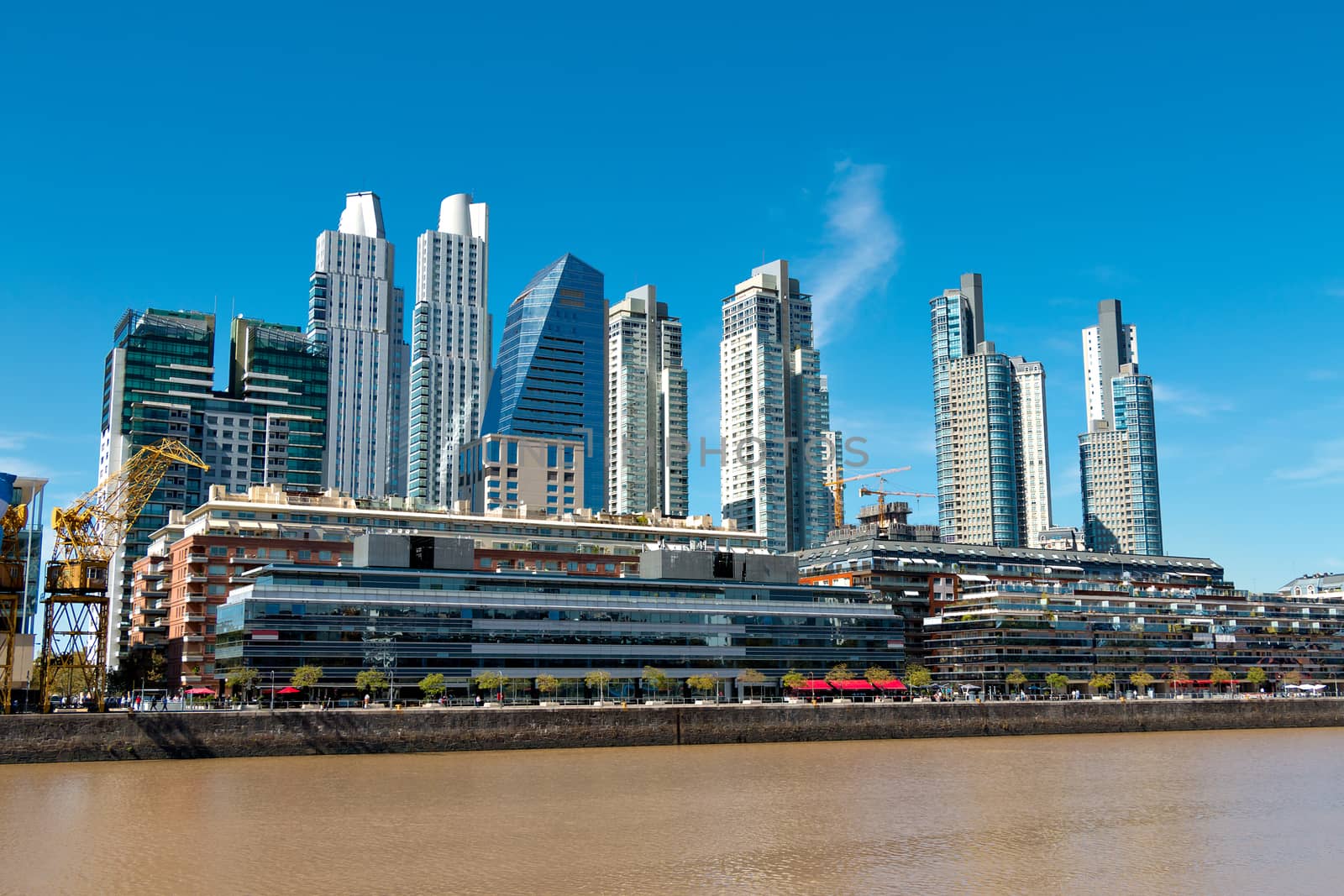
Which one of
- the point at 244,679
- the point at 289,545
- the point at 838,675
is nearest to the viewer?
the point at 244,679

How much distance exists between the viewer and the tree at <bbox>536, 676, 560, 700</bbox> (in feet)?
Answer: 470

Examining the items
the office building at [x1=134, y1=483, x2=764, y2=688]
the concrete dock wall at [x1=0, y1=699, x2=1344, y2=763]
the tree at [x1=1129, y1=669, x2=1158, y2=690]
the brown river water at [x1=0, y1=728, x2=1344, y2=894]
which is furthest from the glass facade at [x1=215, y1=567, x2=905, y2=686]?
the tree at [x1=1129, y1=669, x2=1158, y2=690]

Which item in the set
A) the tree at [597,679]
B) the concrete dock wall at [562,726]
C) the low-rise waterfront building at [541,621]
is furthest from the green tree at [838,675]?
the tree at [597,679]

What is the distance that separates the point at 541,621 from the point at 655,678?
14.5m

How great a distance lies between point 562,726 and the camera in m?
117

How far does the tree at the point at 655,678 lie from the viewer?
5901 inches

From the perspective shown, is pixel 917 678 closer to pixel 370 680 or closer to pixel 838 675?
pixel 838 675

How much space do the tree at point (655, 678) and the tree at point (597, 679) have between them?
461 centimetres

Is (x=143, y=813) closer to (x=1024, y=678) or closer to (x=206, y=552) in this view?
(x=206, y=552)

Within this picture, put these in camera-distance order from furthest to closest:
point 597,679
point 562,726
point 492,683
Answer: point 597,679, point 492,683, point 562,726

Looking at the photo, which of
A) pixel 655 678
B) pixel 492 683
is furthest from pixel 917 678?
pixel 492 683

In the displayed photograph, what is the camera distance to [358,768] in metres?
Answer: 96.2

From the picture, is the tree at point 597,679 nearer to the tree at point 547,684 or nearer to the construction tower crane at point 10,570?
the tree at point 547,684

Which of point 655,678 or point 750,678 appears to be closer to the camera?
point 655,678
